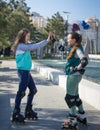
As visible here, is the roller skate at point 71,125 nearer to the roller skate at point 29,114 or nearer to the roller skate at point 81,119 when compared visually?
the roller skate at point 81,119

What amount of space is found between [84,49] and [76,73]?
60 centimetres

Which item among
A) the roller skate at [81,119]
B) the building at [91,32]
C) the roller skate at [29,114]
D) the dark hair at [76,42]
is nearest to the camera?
the dark hair at [76,42]

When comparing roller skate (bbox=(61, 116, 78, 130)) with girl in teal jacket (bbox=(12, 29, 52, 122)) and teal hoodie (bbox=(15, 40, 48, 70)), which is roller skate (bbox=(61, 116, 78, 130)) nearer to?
girl in teal jacket (bbox=(12, 29, 52, 122))

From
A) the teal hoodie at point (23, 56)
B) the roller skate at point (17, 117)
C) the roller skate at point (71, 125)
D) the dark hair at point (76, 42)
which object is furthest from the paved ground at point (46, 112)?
the dark hair at point (76, 42)

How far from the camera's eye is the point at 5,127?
7.51 metres

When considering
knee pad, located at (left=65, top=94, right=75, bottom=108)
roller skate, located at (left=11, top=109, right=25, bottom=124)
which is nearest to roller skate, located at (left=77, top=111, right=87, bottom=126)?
knee pad, located at (left=65, top=94, right=75, bottom=108)

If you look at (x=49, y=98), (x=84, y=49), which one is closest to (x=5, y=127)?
(x=84, y=49)

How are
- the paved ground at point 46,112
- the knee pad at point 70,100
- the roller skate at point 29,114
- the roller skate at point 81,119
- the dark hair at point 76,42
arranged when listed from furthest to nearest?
the roller skate at point 29,114 < the roller skate at point 81,119 < the paved ground at point 46,112 < the knee pad at point 70,100 < the dark hair at point 76,42

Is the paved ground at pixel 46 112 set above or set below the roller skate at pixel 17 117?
below

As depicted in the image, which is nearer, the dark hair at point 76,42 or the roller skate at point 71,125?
the roller skate at point 71,125

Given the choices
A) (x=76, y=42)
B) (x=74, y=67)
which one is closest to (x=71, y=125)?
(x=74, y=67)

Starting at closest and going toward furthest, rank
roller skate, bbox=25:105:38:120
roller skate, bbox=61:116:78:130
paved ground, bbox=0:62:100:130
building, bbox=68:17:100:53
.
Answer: roller skate, bbox=61:116:78:130, paved ground, bbox=0:62:100:130, roller skate, bbox=25:105:38:120, building, bbox=68:17:100:53

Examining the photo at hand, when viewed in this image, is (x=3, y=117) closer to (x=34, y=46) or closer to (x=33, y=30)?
(x=34, y=46)

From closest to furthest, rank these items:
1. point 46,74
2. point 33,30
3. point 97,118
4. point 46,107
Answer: point 97,118, point 46,107, point 46,74, point 33,30
